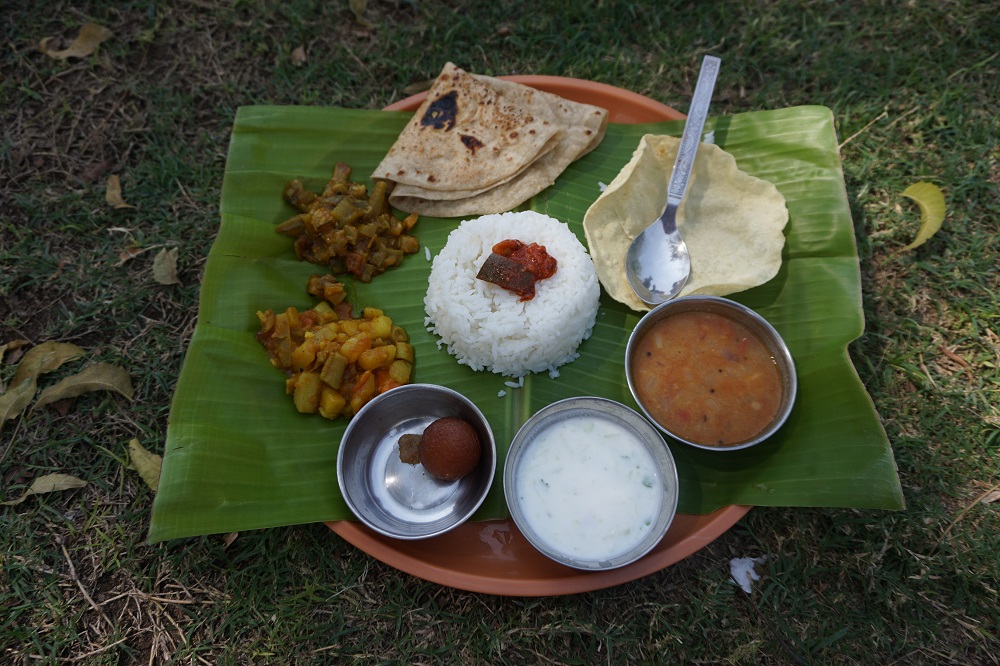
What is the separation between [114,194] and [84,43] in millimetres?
1381

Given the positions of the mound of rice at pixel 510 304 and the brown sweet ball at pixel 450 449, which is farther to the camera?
the mound of rice at pixel 510 304

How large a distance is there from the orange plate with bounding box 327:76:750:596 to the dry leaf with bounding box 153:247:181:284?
1935 mm

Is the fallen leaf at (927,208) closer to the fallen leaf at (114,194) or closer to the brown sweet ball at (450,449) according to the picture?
the brown sweet ball at (450,449)

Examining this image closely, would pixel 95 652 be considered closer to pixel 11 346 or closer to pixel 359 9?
pixel 11 346

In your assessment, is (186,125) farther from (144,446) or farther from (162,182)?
(144,446)

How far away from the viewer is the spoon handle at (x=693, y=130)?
332 centimetres

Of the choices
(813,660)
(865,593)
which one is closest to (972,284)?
(865,593)

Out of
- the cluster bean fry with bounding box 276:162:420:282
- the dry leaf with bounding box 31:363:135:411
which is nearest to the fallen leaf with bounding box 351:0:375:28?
the cluster bean fry with bounding box 276:162:420:282

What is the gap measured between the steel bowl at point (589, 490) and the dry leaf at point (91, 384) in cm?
231

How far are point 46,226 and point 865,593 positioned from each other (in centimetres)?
520

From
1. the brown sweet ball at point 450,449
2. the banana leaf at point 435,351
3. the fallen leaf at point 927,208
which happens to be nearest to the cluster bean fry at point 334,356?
the banana leaf at point 435,351

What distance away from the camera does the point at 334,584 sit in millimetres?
3119

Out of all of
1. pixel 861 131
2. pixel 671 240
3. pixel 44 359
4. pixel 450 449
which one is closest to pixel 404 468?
pixel 450 449

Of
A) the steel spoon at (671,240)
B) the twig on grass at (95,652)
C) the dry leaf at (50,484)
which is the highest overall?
the steel spoon at (671,240)
